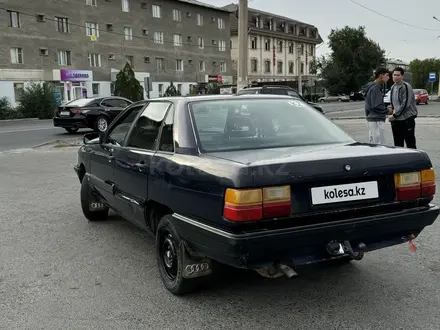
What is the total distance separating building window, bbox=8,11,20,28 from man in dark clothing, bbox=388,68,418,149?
38.9 meters

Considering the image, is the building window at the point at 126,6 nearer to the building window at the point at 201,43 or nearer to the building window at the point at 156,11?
the building window at the point at 156,11

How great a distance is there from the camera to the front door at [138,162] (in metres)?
3.89

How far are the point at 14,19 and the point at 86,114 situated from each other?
26811 millimetres

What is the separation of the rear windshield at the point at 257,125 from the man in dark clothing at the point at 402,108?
4.42 metres

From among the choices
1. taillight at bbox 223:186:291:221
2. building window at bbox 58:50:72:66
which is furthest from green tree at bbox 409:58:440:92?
taillight at bbox 223:186:291:221

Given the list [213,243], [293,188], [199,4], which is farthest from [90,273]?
[199,4]

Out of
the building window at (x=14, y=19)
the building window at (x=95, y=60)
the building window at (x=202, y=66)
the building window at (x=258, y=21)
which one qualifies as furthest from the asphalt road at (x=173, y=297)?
the building window at (x=258, y=21)

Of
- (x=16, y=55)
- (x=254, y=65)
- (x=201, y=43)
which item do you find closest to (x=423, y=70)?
(x=254, y=65)

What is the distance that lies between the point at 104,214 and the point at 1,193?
2789 mm

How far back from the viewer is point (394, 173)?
3.22 meters

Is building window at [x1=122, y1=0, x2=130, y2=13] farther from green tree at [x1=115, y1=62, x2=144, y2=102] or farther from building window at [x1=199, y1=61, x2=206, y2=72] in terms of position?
green tree at [x1=115, y1=62, x2=144, y2=102]

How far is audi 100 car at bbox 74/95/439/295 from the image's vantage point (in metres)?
2.87

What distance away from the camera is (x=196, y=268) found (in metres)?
3.35

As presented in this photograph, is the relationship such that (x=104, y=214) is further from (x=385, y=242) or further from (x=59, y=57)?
(x=59, y=57)
